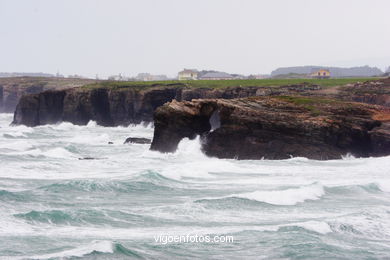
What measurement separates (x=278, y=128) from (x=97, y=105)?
50.2 metres

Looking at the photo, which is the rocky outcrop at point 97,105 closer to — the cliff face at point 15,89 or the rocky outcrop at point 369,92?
the rocky outcrop at point 369,92

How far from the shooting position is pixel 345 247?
66.4 ft

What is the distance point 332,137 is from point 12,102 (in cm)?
10007

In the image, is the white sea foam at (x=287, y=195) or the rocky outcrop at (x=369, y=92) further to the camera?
the rocky outcrop at (x=369, y=92)

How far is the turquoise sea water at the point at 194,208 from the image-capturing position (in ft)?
64.7

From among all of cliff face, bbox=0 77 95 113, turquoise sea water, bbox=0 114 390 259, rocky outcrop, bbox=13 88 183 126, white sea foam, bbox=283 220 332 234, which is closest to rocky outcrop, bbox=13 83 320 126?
rocky outcrop, bbox=13 88 183 126

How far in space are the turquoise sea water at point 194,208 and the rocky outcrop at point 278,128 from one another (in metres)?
1.18

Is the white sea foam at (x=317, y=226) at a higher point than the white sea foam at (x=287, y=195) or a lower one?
higher

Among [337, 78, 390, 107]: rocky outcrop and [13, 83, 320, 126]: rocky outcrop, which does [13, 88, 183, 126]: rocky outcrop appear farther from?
[337, 78, 390, 107]: rocky outcrop

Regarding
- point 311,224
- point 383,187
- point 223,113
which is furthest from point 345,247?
point 223,113

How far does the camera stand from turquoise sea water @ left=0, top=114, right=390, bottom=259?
19.7 meters

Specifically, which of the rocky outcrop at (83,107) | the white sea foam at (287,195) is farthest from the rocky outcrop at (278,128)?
the rocky outcrop at (83,107)

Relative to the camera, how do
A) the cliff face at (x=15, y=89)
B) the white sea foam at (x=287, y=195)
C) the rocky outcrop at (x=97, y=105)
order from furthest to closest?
the cliff face at (x=15, y=89), the rocky outcrop at (x=97, y=105), the white sea foam at (x=287, y=195)

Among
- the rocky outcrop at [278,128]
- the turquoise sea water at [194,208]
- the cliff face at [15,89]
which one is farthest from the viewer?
the cliff face at [15,89]
